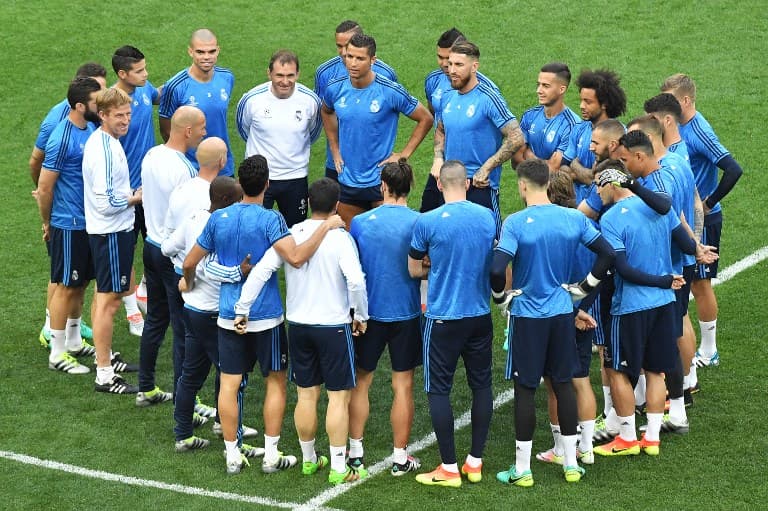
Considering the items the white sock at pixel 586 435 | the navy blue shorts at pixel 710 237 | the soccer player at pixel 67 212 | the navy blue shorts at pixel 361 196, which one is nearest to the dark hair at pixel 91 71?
the soccer player at pixel 67 212

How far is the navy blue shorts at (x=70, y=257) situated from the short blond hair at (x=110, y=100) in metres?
1.27

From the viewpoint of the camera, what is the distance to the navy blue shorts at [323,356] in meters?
8.52

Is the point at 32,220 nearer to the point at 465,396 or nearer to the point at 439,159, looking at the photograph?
the point at 439,159

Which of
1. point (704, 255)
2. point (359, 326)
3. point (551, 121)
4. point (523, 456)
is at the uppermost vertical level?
point (551, 121)

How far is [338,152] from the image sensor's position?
39.1 ft

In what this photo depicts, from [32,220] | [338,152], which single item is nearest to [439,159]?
[338,152]

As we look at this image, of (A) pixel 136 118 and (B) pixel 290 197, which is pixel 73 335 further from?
(B) pixel 290 197

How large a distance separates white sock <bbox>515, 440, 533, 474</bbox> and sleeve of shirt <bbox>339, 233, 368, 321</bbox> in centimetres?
150

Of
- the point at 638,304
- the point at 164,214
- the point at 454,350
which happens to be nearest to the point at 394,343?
the point at 454,350

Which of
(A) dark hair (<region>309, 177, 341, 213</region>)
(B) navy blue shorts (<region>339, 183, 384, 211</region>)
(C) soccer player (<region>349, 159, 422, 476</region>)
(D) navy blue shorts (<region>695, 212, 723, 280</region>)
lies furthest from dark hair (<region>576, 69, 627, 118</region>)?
(A) dark hair (<region>309, 177, 341, 213</region>)

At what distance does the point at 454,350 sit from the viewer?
856 centimetres

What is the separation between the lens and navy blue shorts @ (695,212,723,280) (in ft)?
35.1

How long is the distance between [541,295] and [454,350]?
2.38 feet

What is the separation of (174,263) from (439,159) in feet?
9.86
